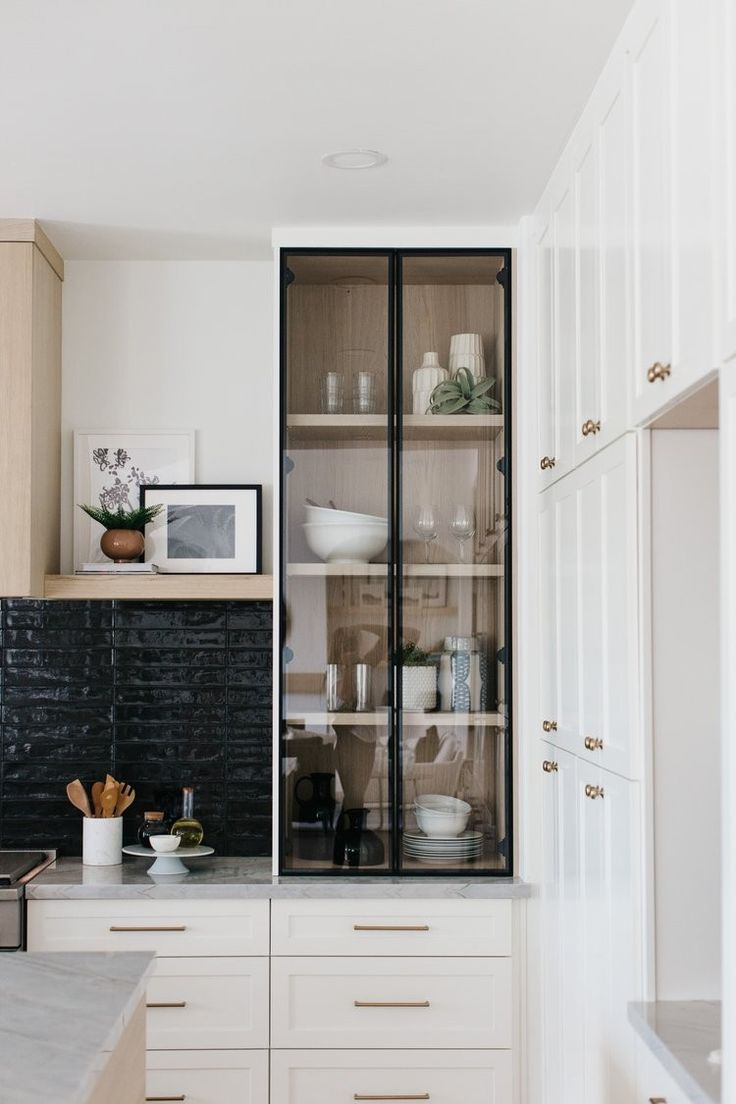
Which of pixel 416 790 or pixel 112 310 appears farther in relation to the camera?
pixel 112 310

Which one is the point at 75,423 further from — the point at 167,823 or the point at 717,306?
the point at 717,306

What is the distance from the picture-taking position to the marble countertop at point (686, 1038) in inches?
61.5

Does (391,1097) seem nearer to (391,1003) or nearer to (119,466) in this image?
(391,1003)

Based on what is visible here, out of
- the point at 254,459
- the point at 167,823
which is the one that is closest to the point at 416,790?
the point at 167,823

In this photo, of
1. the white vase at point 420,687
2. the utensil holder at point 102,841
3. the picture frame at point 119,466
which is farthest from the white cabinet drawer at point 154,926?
the picture frame at point 119,466

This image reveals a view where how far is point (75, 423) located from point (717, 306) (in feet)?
7.97

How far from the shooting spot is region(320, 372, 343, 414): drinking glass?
10.6 feet

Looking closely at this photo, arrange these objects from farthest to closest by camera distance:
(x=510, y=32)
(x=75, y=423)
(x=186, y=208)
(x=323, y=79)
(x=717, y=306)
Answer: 1. (x=75, y=423)
2. (x=186, y=208)
3. (x=323, y=79)
4. (x=510, y=32)
5. (x=717, y=306)

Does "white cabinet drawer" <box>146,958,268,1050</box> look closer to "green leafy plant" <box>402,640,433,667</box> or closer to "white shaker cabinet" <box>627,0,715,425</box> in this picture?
"green leafy plant" <box>402,640,433,667</box>

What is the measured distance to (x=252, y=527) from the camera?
3.44 metres

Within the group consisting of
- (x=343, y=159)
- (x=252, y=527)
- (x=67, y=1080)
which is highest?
(x=343, y=159)

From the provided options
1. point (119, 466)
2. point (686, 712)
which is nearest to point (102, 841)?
point (119, 466)

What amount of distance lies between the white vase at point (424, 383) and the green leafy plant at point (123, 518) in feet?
2.76

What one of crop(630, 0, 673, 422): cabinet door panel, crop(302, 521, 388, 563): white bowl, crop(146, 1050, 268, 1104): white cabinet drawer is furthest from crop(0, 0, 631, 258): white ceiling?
crop(146, 1050, 268, 1104): white cabinet drawer
